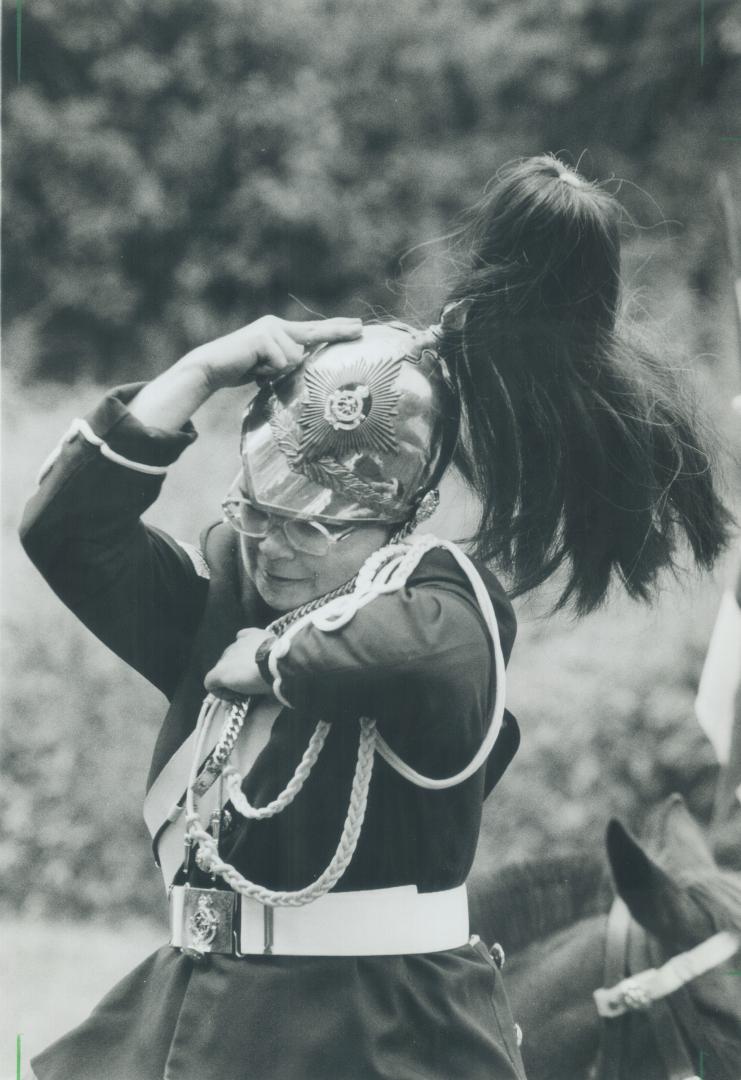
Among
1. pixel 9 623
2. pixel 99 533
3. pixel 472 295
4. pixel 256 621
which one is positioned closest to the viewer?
pixel 99 533

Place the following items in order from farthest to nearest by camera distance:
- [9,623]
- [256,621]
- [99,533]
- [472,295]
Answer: [9,623] < [472,295] < [256,621] < [99,533]

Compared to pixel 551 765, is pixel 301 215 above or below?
above

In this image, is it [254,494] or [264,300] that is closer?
[254,494]

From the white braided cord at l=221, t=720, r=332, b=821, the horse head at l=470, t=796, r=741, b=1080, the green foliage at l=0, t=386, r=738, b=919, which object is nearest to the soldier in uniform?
the white braided cord at l=221, t=720, r=332, b=821

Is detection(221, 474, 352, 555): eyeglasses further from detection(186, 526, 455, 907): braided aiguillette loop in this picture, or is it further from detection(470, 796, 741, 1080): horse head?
detection(470, 796, 741, 1080): horse head

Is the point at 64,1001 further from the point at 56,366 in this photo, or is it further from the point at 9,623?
the point at 56,366

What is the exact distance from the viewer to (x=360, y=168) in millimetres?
2693

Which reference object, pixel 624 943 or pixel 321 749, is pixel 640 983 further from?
pixel 321 749

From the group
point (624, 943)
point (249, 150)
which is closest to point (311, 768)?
point (624, 943)

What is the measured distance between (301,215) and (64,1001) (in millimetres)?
1598

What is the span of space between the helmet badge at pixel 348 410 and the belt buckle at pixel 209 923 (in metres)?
0.69

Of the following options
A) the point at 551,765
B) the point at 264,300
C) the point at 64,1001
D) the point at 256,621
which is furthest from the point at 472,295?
the point at 64,1001

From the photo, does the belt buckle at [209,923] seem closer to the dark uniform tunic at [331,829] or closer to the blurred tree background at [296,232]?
the dark uniform tunic at [331,829]

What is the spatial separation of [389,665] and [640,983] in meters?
1.19
